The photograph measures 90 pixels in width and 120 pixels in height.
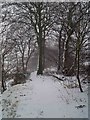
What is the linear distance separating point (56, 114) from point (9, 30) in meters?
15.0

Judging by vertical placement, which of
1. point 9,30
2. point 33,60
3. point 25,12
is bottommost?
point 33,60

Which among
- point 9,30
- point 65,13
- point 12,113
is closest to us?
point 12,113

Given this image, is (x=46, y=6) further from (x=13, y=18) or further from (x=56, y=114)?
(x=56, y=114)

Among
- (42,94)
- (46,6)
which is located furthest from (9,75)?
(42,94)

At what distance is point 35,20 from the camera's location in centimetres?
2472

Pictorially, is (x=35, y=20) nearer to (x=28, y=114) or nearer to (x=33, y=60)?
(x=28, y=114)

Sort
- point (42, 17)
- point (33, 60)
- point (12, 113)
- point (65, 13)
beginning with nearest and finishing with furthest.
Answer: point (12, 113) → point (65, 13) → point (42, 17) → point (33, 60)

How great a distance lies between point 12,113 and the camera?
10359 millimetres

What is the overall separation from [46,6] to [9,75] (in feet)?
25.0

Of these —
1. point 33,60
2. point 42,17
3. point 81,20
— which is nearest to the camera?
point 81,20

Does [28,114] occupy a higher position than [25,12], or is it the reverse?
[25,12]

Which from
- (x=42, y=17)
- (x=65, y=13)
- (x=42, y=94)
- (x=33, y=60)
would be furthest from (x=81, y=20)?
(x=33, y=60)

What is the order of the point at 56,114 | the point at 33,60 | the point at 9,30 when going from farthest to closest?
the point at 33,60 < the point at 9,30 < the point at 56,114

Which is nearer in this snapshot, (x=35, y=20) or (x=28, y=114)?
(x=28, y=114)
